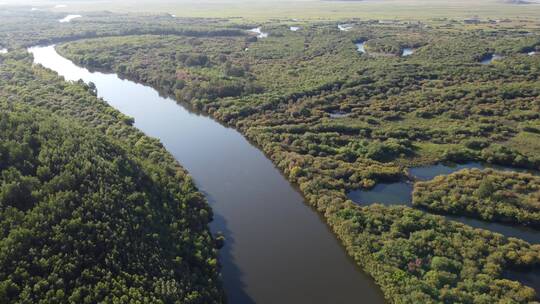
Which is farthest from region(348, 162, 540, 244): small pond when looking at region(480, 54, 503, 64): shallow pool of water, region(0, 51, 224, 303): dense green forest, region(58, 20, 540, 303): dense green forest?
region(480, 54, 503, 64): shallow pool of water

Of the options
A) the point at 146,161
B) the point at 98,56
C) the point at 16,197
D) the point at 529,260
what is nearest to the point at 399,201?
the point at 529,260

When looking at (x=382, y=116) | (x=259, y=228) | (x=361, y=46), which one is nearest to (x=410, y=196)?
(x=259, y=228)

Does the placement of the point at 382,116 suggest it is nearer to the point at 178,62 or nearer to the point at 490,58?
the point at 178,62

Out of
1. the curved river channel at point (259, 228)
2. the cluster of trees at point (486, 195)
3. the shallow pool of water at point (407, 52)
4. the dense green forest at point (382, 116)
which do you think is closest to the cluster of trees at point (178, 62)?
the dense green forest at point (382, 116)

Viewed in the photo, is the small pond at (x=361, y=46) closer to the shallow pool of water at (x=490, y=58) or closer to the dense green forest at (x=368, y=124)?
the dense green forest at (x=368, y=124)

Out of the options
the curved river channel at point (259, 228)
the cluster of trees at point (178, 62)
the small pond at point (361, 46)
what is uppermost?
the small pond at point (361, 46)

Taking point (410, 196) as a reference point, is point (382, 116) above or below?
above
